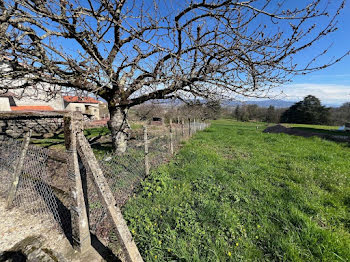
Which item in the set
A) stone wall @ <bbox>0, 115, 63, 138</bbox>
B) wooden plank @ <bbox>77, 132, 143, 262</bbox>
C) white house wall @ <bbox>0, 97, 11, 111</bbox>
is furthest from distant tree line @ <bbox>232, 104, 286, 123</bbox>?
wooden plank @ <bbox>77, 132, 143, 262</bbox>

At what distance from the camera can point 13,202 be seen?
3.02m

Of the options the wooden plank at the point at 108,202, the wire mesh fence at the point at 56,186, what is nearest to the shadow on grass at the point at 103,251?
the wire mesh fence at the point at 56,186

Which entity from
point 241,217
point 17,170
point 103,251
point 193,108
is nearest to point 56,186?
point 17,170

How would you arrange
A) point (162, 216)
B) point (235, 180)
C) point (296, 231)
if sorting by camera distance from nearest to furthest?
point (296, 231) → point (162, 216) → point (235, 180)

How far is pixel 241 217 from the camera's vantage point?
271 cm

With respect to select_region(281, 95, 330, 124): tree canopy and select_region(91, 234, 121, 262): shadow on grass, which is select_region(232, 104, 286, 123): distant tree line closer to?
select_region(281, 95, 330, 124): tree canopy

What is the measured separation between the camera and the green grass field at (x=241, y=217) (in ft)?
6.77

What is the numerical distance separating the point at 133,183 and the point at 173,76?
296 centimetres

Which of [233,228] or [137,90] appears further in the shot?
[137,90]

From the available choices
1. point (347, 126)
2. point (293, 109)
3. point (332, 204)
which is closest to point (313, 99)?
point (293, 109)

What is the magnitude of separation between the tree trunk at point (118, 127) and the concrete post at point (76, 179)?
4.01m

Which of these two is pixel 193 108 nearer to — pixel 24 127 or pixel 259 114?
pixel 24 127

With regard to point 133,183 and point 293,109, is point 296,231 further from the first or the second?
point 293,109

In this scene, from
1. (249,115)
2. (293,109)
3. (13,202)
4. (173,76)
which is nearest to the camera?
(13,202)
